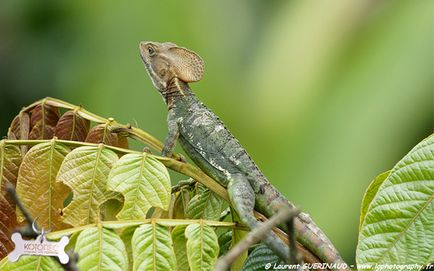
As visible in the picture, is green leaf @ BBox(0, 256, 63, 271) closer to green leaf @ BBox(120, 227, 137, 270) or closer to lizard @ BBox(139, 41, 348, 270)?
green leaf @ BBox(120, 227, 137, 270)

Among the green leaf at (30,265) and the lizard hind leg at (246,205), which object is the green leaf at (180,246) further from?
the green leaf at (30,265)

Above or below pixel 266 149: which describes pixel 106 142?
above

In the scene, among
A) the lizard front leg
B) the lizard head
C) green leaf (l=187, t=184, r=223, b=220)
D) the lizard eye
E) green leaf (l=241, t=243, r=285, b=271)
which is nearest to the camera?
green leaf (l=241, t=243, r=285, b=271)

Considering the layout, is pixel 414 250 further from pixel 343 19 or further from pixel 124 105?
pixel 124 105

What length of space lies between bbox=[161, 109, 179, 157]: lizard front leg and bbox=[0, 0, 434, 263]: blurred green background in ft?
2.24

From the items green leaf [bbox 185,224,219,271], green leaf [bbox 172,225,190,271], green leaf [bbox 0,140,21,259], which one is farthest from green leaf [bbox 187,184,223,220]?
green leaf [bbox 0,140,21,259]

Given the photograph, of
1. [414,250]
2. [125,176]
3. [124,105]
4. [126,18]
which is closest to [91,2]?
[126,18]

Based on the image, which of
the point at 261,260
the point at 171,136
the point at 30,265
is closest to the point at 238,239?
the point at 261,260

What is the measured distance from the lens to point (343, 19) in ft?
11.5

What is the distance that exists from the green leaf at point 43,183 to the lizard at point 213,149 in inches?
12.5

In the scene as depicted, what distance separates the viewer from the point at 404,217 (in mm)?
1267

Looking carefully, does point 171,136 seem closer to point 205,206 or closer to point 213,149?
point 213,149

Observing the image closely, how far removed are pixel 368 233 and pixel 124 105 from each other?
2935 mm

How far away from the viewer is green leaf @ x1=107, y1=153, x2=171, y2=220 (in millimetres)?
1413
